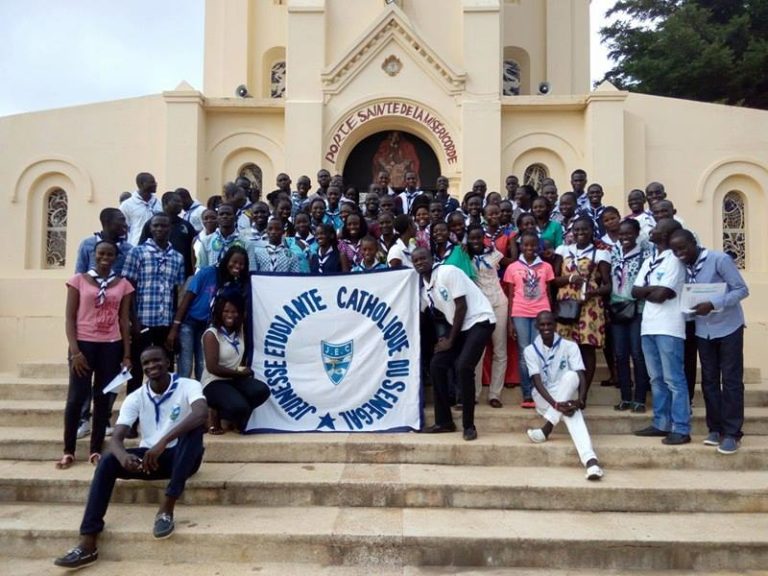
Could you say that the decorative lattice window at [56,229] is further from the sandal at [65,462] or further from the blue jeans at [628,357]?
the blue jeans at [628,357]

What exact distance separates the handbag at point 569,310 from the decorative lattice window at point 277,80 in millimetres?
11687


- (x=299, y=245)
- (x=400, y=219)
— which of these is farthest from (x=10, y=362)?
(x=400, y=219)

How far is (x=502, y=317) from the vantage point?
21.0 feet

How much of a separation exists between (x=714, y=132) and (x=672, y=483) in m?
9.50

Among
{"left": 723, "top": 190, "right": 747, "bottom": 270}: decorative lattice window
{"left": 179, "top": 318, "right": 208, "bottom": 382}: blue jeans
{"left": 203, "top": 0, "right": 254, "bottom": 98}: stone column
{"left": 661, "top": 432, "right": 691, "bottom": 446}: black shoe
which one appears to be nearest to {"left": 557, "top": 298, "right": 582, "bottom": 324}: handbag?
{"left": 661, "top": 432, "right": 691, "bottom": 446}: black shoe

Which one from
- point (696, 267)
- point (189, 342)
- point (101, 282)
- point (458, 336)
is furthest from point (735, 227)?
point (101, 282)

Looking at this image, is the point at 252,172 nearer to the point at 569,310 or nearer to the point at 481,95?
the point at 481,95

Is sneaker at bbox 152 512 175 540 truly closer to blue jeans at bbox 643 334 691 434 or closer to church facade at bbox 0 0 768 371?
blue jeans at bbox 643 334 691 434

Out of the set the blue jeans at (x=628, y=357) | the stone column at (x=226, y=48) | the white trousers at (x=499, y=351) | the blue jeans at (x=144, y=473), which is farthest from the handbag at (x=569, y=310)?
the stone column at (x=226, y=48)

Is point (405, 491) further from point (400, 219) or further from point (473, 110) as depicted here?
point (473, 110)

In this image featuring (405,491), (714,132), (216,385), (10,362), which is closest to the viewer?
(405,491)

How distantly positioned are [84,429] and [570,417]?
14.5 ft

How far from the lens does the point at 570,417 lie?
5352 mm

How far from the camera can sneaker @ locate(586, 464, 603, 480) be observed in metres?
4.95
